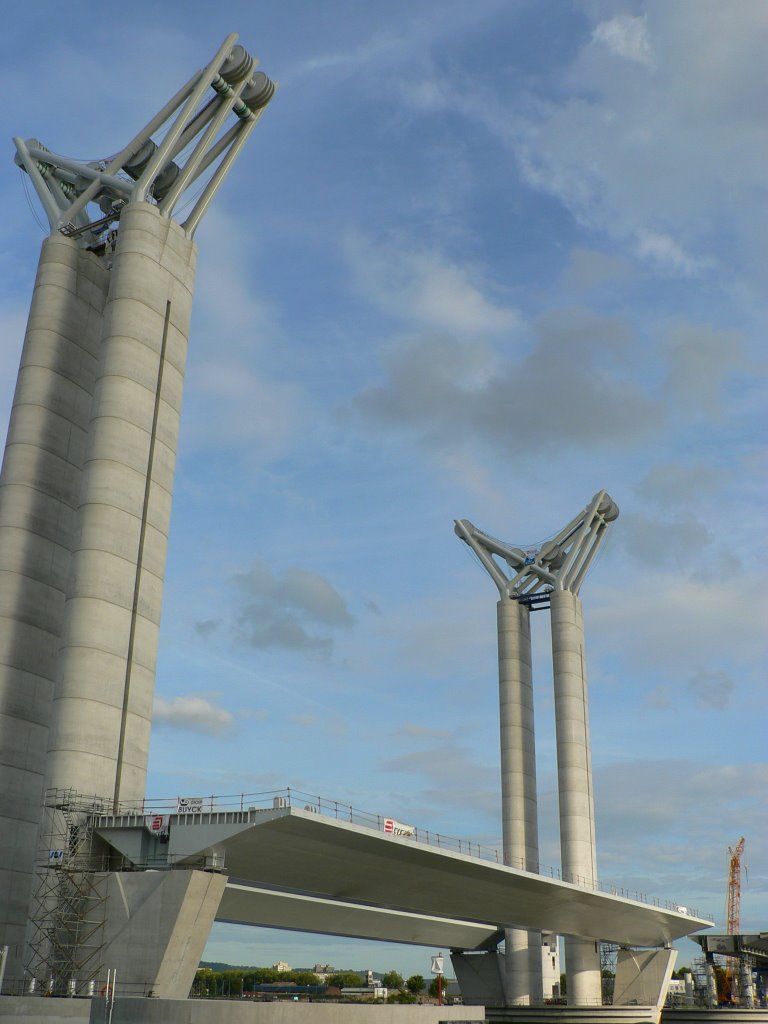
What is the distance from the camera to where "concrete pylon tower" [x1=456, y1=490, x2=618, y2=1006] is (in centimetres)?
8844

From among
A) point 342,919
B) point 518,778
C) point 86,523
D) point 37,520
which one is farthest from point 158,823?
point 518,778

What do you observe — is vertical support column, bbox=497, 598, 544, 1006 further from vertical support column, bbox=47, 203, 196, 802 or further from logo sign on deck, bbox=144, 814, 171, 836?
logo sign on deck, bbox=144, 814, 171, 836

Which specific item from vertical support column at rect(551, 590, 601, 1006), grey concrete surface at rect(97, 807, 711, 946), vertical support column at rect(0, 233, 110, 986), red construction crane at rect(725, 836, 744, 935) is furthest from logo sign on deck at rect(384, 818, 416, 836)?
red construction crane at rect(725, 836, 744, 935)

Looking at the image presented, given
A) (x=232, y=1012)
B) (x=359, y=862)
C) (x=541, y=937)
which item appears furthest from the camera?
(x=541, y=937)

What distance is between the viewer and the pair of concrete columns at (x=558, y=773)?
86.9m

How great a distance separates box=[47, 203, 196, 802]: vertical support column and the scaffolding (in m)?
1.90

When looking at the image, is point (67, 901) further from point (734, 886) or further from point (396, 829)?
point (734, 886)

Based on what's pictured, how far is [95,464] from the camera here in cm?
5538

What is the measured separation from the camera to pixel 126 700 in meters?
53.3

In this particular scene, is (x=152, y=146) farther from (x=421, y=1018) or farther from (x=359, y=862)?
(x=421, y=1018)

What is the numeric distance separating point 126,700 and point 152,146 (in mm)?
37660

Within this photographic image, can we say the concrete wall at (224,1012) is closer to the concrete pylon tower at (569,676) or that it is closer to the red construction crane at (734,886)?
the concrete pylon tower at (569,676)

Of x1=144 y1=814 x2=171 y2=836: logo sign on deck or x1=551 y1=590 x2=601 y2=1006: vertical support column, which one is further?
x1=551 y1=590 x2=601 y2=1006: vertical support column

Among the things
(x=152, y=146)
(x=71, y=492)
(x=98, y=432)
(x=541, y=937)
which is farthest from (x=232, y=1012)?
(x=541, y=937)
